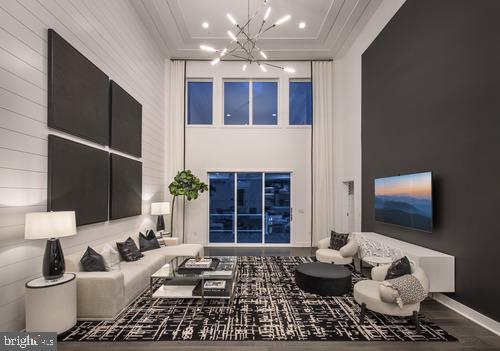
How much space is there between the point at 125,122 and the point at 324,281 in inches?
178

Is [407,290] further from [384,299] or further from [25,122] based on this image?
[25,122]

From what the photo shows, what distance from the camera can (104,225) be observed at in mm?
4500

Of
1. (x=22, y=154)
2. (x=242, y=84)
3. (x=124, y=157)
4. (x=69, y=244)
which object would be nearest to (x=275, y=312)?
(x=69, y=244)

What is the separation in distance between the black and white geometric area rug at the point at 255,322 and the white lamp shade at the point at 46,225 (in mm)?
1125

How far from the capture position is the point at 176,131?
7.86m

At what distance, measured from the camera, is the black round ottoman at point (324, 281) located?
155 inches

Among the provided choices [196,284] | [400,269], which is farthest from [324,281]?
[196,284]

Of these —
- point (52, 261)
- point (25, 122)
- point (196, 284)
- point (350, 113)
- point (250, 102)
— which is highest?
point (250, 102)

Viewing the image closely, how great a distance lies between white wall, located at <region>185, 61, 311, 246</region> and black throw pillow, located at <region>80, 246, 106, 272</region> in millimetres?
4298

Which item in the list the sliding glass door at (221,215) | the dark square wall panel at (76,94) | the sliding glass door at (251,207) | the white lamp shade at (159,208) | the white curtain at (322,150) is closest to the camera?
the dark square wall panel at (76,94)

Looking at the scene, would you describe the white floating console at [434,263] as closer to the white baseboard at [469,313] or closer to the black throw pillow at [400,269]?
the white baseboard at [469,313]

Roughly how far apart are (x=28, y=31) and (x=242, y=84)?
5807 mm

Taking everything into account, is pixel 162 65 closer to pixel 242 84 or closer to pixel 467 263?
pixel 242 84

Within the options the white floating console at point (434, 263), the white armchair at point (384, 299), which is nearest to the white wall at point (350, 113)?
the white floating console at point (434, 263)
